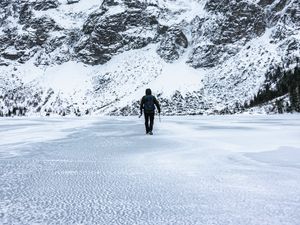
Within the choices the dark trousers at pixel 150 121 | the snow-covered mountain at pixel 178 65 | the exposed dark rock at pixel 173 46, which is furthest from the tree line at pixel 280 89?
the dark trousers at pixel 150 121

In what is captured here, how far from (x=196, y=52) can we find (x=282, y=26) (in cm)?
3975

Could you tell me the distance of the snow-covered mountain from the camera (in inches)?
5492

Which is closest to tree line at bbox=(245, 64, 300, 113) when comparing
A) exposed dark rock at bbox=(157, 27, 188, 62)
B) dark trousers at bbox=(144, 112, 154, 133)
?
exposed dark rock at bbox=(157, 27, 188, 62)

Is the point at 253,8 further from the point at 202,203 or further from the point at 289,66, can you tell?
the point at 202,203

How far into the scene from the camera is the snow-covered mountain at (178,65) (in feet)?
458

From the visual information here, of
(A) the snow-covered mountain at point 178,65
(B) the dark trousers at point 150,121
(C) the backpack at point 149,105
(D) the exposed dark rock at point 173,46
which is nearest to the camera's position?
(B) the dark trousers at point 150,121


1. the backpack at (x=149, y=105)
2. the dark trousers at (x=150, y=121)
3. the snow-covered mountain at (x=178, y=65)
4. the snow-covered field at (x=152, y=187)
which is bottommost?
the snow-covered field at (x=152, y=187)

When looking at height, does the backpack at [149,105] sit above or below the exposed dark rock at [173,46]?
below

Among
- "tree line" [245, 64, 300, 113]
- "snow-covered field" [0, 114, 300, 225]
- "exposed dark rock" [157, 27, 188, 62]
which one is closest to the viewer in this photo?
"snow-covered field" [0, 114, 300, 225]

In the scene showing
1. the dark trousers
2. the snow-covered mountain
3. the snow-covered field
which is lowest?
the snow-covered field

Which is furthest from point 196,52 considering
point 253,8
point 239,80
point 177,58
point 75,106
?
point 75,106

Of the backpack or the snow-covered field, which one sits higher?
the backpack

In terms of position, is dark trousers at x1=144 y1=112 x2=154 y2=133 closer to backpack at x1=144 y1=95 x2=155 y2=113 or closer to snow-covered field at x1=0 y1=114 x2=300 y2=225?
backpack at x1=144 y1=95 x2=155 y2=113

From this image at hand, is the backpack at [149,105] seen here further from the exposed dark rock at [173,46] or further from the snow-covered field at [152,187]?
the exposed dark rock at [173,46]
